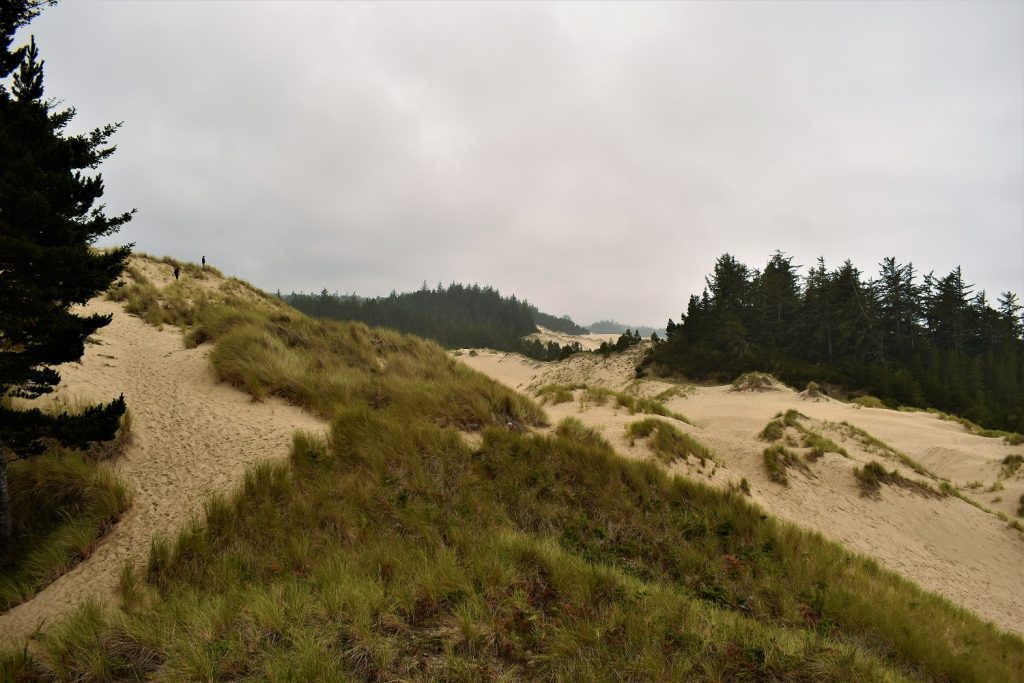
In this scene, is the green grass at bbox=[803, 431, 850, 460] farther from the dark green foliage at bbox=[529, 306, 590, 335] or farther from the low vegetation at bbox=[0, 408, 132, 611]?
the dark green foliage at bbox=[529, 306, 590, 335]

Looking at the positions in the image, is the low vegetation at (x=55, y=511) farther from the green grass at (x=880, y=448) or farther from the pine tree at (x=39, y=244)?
the green grass at (x=880, y=448)

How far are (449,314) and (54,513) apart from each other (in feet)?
424

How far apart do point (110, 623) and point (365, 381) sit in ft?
21.6

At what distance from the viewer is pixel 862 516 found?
9.33 meters

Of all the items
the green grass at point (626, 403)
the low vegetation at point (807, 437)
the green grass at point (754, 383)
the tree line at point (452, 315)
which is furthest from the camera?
the tree line at point (452, 315)

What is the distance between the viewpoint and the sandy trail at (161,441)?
406cm

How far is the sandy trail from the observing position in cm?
406

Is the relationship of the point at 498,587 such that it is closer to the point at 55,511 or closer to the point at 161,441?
the point at 55,511

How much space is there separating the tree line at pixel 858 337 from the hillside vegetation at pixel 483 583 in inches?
1067

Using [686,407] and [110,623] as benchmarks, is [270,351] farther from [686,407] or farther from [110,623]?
[686,407]

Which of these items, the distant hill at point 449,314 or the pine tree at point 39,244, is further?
the distant hill at point 449,314

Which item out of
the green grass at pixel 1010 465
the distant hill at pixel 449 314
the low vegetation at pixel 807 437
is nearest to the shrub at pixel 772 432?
the low vegetation at pixel 807 437

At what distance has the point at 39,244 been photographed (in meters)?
4.37

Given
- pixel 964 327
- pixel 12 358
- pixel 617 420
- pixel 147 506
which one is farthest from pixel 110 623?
pixel 964 327
